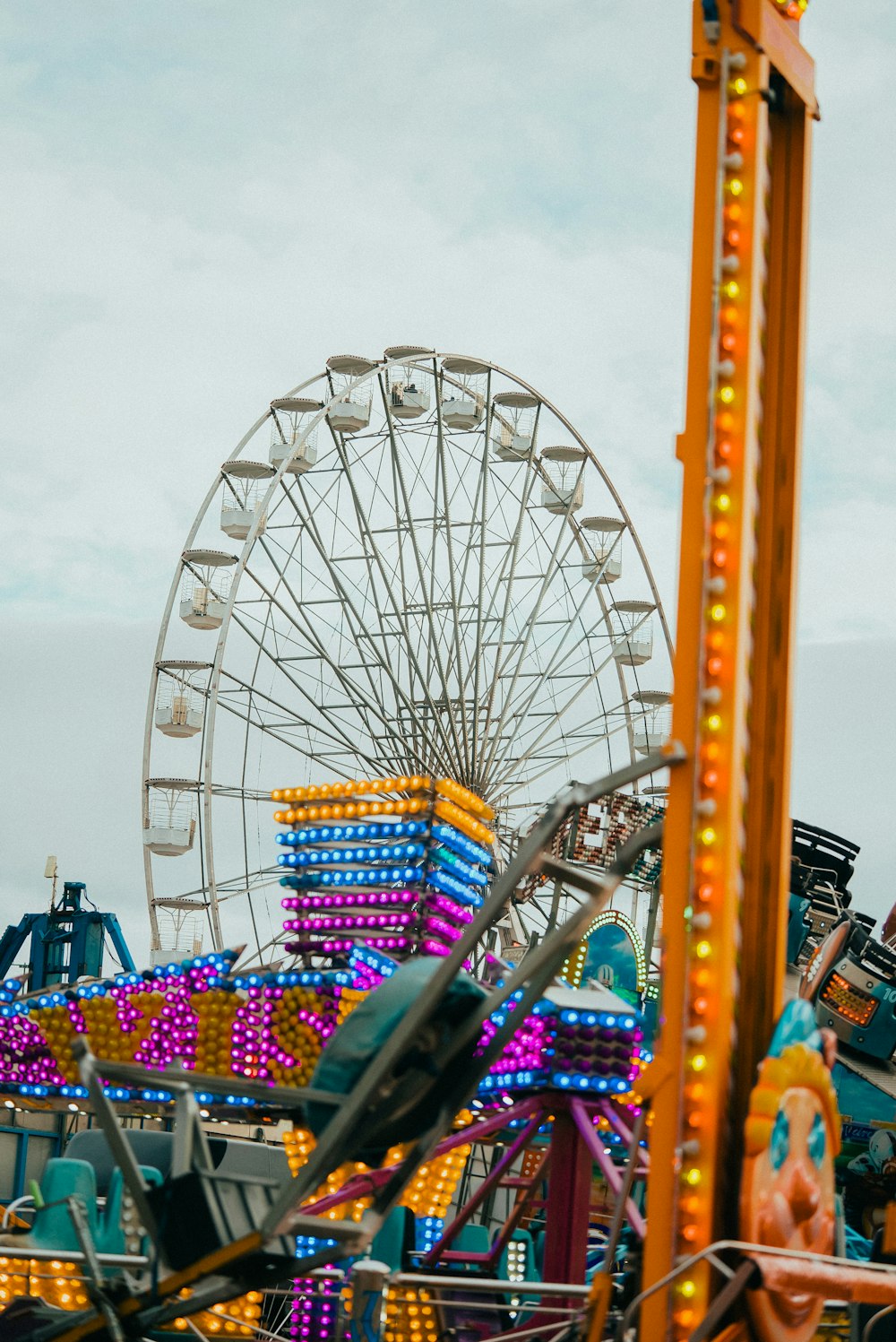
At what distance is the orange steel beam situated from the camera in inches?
249

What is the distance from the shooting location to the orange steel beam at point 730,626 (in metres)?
6.32

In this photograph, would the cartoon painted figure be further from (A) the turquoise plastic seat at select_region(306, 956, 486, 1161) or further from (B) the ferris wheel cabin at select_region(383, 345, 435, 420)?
(B) the ferris wheel cabin at select_region(383, 345, 435, 420)

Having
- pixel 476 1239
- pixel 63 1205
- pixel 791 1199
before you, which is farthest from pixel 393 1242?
pixel 791 1199

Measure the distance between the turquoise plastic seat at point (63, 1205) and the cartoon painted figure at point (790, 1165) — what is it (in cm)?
552

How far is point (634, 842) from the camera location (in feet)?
21.8

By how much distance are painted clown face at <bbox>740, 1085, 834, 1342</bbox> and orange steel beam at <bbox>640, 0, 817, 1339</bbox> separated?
0.65 ft

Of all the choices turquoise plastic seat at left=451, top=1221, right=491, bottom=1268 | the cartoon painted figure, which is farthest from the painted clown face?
turquoise plastic seat at left=451, top=1221, right=491, bottom=1268

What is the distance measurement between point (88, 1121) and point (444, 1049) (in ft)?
74.3

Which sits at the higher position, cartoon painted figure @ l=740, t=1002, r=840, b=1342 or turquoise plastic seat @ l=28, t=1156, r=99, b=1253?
cartoon painted figure @ l=740, t=1002, r=840, b=1342

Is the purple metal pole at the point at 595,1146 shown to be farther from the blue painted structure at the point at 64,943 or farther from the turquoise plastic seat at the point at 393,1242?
the blue painted structure at the point at 64,943

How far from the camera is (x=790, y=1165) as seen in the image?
20.7ft

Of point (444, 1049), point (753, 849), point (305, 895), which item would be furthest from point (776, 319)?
point (305, 895)

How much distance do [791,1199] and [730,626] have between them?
217 cm

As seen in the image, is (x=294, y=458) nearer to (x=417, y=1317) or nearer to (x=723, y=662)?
(x=417, y=1317)
